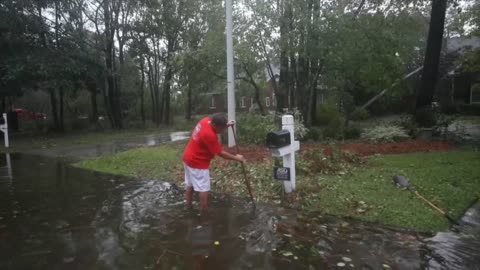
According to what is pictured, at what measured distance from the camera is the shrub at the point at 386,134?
11.4 meters

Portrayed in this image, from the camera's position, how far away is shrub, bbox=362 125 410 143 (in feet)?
37.2

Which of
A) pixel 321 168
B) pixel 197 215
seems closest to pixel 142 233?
pixel 197 215

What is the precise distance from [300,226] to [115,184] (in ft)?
14.3

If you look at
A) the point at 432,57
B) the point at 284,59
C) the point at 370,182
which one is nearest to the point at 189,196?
the point at 370,182

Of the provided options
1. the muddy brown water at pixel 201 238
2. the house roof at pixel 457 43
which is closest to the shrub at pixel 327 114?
the muddy brown water at pixel 201 238

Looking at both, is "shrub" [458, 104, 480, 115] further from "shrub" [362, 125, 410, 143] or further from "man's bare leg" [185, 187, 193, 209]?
"man's bare leg" [185, 187, 193, 209]

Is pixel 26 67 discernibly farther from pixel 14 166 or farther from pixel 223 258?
pixel 223 258

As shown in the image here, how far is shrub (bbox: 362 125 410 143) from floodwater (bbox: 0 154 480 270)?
6173 millimetres

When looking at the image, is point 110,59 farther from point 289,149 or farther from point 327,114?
point 289,149

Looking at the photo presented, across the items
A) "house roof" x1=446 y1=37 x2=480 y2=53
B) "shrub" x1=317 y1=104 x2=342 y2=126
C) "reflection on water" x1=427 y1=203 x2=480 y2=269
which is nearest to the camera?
"reflection on water" x1=427 y1=203 x2=480 y2=269

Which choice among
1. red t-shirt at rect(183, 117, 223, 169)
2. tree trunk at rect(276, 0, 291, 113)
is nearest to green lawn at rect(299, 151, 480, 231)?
red t-shirt at rect(183, 117, 223, 169)

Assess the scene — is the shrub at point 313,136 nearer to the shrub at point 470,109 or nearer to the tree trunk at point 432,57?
the tree trunk at point 432,57

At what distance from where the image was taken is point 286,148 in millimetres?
5656

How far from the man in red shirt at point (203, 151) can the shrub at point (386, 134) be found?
742cm
